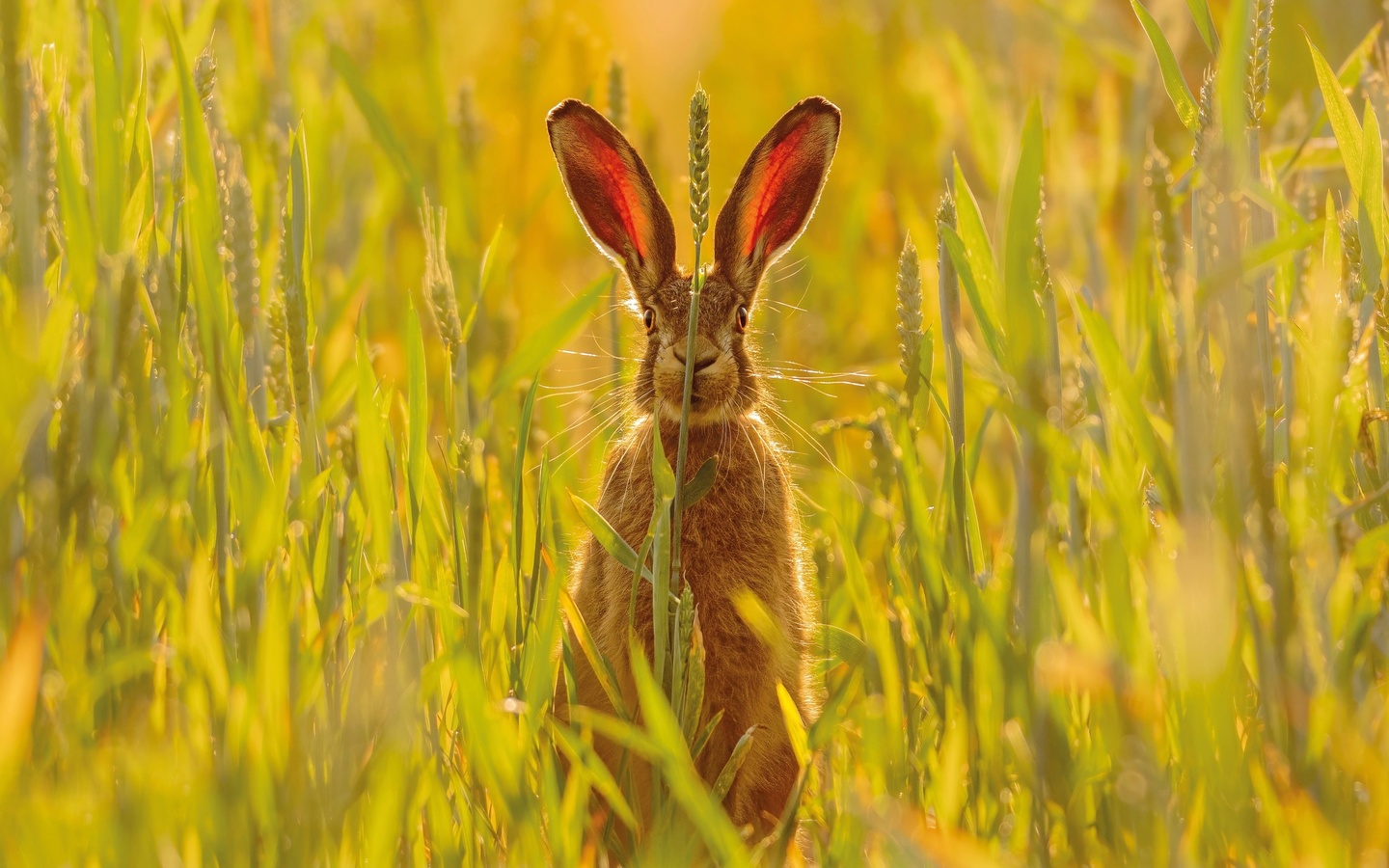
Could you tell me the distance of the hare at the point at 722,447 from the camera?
3.15 meters

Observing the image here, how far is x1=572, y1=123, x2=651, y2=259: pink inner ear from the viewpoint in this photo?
10.6 ft

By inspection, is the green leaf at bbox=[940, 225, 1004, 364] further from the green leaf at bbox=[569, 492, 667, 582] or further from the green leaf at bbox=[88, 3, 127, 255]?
the green leaf at bbox=[88, 3, 127, 255]

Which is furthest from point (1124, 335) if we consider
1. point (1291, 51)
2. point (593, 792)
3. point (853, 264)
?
point (1291, 51)

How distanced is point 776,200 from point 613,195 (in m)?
0.41

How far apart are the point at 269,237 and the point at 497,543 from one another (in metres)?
1.04

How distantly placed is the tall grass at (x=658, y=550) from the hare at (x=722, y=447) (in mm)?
153

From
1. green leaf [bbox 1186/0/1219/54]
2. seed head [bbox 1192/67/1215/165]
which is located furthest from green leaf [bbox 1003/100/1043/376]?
green leaf [bbox 1186/0/1219/54]

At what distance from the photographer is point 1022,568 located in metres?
2.02

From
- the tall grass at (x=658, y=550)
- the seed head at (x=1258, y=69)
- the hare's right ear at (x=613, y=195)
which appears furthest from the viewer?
the hare's right ear at (x=613, y=195)

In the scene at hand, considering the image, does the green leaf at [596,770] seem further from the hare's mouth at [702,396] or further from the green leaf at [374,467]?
the hare's mouth at [702,396]

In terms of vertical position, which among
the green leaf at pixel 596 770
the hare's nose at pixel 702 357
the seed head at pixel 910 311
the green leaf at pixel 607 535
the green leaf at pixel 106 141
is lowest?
the green leaf at pixel 596 770

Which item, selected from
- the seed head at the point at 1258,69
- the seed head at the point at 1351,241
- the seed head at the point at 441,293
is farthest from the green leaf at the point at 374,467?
the seed head at the point at 1351,241

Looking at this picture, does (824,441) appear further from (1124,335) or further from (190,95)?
(190,95)

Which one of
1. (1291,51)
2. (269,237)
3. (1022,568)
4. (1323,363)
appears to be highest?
(1291,51)
